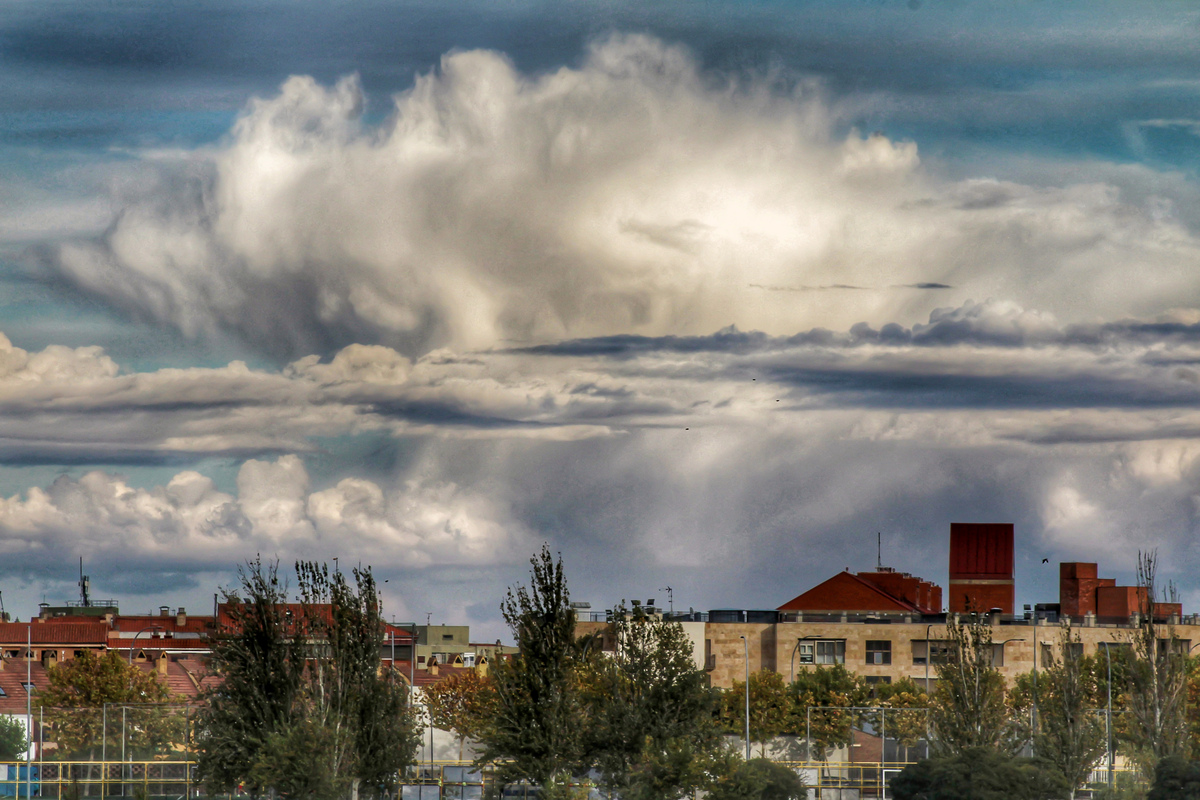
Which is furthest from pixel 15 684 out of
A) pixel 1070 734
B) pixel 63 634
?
pixel 1070 734

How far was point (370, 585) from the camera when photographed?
6247cm

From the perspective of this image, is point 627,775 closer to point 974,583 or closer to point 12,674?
point 12,674

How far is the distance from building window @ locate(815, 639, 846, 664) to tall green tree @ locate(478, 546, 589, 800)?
68055 millimetres

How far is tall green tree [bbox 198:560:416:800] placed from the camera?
5578 cm

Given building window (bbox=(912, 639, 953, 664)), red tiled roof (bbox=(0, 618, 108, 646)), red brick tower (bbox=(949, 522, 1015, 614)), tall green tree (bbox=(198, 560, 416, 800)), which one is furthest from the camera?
red tiled roof (bbox=(0, 618, 108, 646))

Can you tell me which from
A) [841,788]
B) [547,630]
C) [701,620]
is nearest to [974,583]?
[701,620]

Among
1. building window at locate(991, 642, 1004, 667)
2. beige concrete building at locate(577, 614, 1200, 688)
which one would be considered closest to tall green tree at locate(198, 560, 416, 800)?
beige concrete building at locate(577, 614, 1200, 688)

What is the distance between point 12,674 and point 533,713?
74.0 m

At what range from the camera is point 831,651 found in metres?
123

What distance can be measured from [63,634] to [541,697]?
114785mm

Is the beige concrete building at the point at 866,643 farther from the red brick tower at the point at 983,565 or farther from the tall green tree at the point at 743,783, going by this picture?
the tall green tree at the point at 743,783

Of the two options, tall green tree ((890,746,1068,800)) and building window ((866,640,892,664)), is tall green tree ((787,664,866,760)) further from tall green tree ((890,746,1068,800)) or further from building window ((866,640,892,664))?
tall green tree ((890,746,1068,800))

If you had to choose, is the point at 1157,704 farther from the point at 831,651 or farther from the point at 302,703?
the point at 831,651

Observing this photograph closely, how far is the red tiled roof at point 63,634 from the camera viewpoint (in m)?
156
